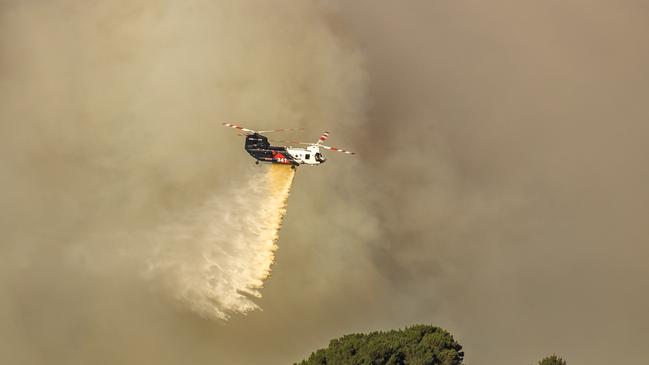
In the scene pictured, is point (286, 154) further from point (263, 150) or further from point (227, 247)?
point (227, 247)

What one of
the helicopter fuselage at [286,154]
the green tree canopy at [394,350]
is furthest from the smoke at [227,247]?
the green tree canopy at [394,350]

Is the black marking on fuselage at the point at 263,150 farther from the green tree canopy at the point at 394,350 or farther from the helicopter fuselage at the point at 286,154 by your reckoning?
the green tree canopy at the point at 394,350

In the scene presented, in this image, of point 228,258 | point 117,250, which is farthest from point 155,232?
point 228,258

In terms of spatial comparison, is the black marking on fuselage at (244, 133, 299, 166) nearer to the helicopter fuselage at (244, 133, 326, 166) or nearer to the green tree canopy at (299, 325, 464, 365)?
the helicopter fuselage at (244, 133, 326, 166)

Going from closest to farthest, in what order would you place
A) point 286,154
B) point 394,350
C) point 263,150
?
point 394,350 < point 263,150 < point 286,154

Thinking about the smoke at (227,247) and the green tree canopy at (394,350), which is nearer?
the green tree canopy at (394,350)

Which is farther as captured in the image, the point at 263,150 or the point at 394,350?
the point at 263,150

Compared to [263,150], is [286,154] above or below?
above

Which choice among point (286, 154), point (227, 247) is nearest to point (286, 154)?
point (286, 154)
